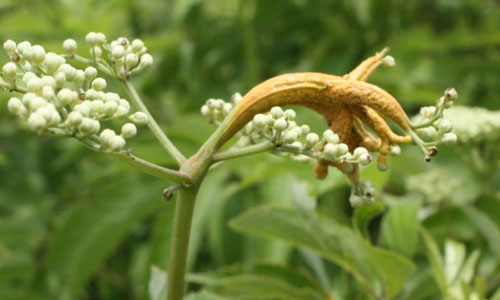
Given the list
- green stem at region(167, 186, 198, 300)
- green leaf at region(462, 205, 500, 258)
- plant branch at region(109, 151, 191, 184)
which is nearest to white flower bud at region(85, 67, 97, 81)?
plant branch at region(109, 151, 191, 184)

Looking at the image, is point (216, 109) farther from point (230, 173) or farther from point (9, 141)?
point (9, 141)

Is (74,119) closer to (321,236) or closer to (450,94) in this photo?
(450,94)

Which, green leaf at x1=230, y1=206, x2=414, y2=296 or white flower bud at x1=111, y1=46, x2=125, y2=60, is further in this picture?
green leaf at x1=230, y1=206, x2=414, y2=296

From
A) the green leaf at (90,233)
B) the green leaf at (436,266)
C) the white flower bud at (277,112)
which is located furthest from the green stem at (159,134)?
the green leaf at (90,233)

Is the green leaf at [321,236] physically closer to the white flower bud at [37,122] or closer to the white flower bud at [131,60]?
the white flower bud at [131,60]

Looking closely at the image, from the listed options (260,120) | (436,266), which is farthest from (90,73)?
(436,266)

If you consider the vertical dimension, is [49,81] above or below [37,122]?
above

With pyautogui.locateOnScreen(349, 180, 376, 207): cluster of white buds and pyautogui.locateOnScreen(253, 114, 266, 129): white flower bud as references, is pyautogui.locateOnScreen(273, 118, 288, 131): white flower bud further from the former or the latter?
pyautogui.locateOnScreen(349, 180, 376, 207): cluster of white buds
